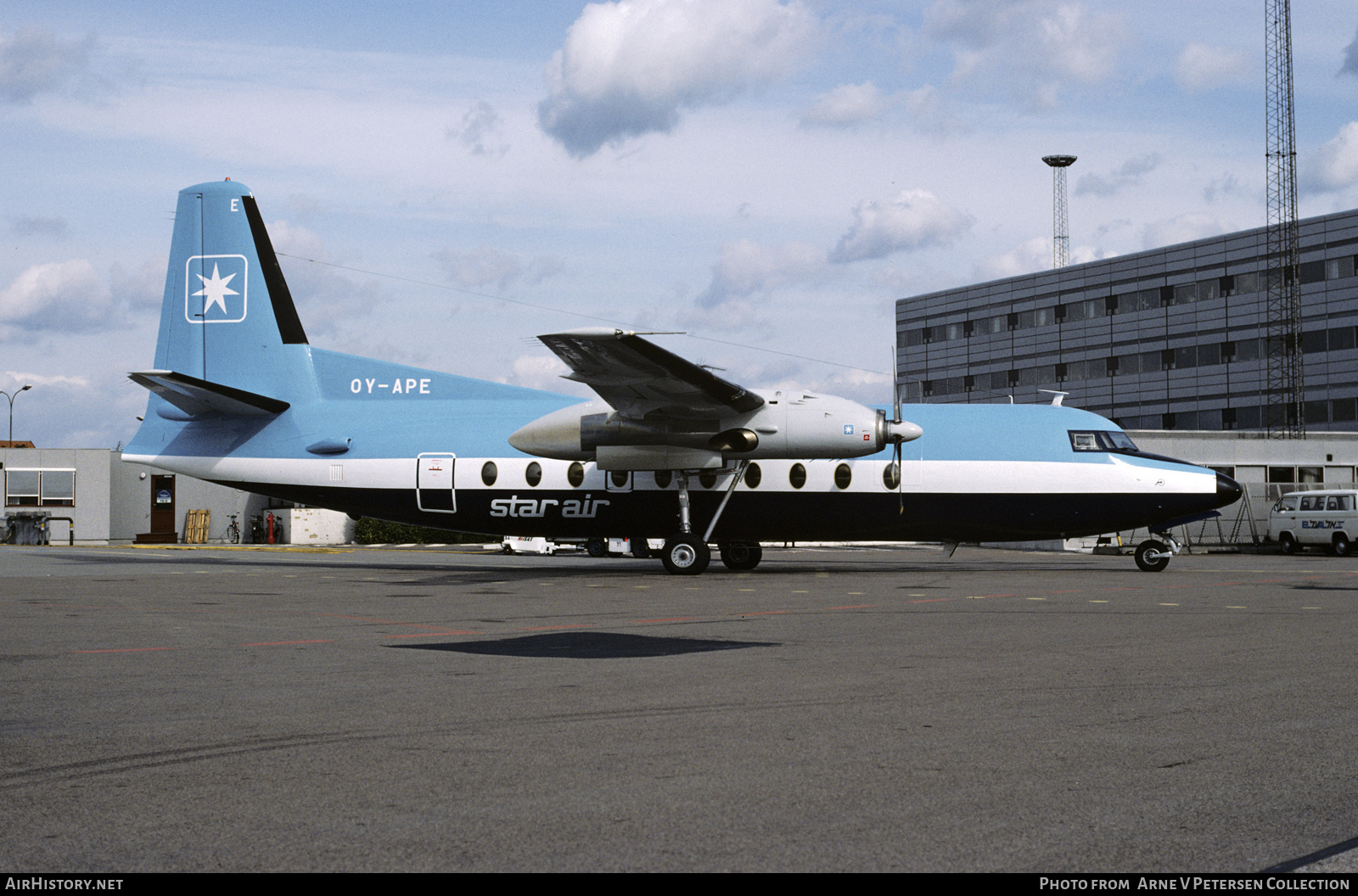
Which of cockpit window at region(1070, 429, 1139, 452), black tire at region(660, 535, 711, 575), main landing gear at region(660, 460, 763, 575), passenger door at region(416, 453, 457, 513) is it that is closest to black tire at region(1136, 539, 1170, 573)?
cockpit window at region(1070, 429, 1139, 452)

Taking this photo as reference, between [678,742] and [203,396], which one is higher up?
[203,396]

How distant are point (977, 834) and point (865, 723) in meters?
2.32

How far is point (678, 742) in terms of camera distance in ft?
20.2

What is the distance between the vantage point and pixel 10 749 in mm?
5879

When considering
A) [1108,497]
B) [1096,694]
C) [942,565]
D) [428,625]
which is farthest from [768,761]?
[942,565]

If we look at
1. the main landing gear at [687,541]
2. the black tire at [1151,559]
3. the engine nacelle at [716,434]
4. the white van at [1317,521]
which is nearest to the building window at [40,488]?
the engine nacelle at [716,434]

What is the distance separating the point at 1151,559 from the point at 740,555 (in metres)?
8.78

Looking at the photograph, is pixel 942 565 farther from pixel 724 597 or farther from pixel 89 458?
pixel 89 458

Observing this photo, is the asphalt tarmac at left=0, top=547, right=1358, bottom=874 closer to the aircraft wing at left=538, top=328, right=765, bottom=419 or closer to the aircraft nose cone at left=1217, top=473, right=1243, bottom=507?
the aircraft wing at left=538, top=328, right=765, bottom=419

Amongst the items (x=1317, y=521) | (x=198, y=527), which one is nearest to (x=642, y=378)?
(x=1317, y=521)

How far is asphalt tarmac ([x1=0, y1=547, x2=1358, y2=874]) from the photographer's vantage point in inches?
167

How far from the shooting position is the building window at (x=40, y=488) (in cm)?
5247

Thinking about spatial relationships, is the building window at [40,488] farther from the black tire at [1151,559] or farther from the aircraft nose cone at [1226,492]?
the aircraft nose cone at [1226,492]

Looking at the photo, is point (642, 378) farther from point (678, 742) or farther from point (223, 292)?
point (678, 742)
